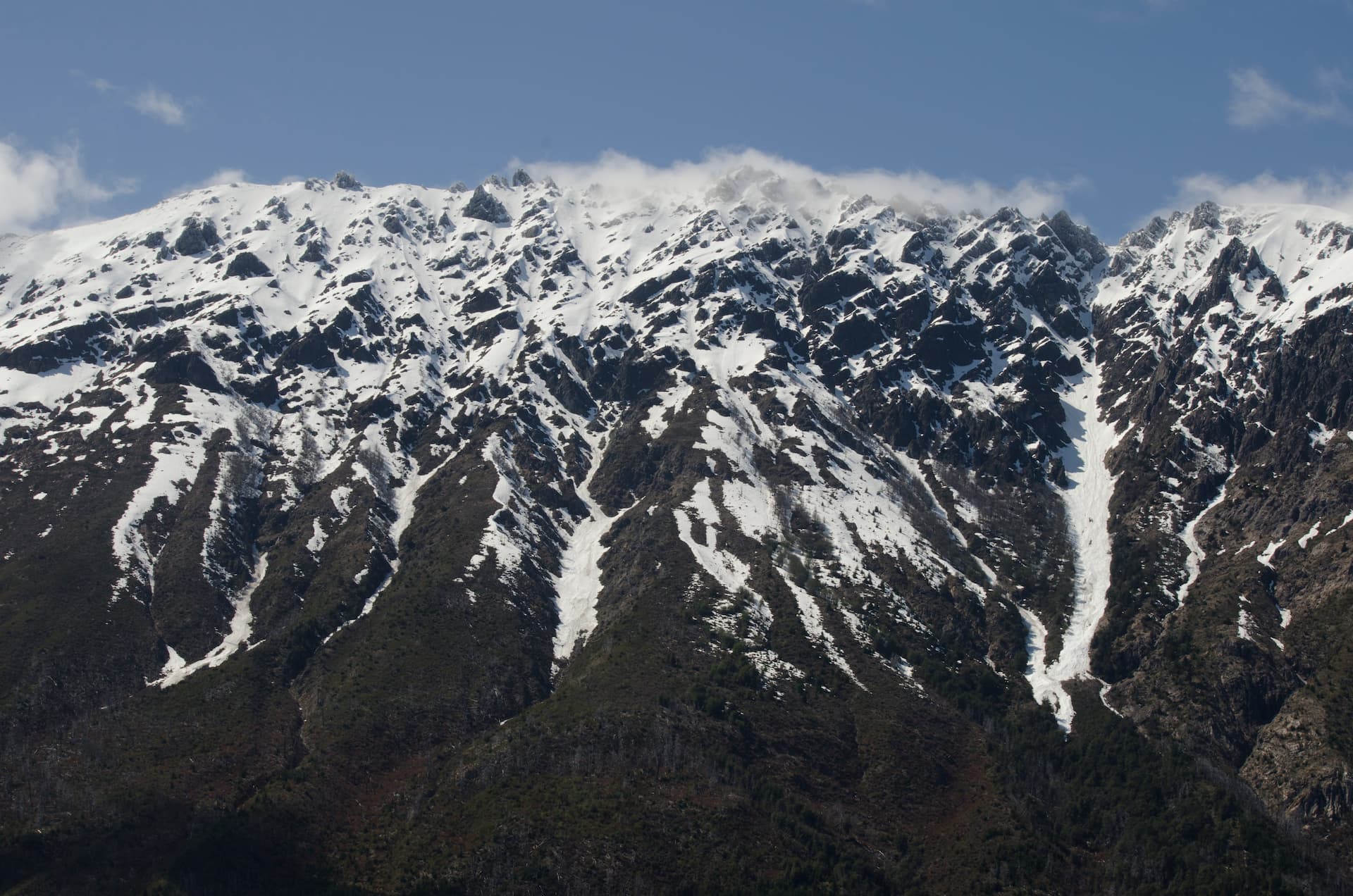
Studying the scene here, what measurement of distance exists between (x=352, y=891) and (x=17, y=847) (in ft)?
200

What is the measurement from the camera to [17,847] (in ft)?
656

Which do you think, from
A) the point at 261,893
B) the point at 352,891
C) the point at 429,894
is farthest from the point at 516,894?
the point at 261,893

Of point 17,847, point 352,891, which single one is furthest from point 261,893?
point 17,847

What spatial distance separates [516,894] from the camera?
7835 inches

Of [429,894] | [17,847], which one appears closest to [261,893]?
[429,894]

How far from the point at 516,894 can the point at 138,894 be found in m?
64.7

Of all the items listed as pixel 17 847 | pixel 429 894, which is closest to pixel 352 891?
pixel 429 894

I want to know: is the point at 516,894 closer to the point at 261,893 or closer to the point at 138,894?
the point at 261,893

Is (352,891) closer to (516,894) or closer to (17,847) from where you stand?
(516,894)

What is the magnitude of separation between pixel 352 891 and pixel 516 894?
2935 cm

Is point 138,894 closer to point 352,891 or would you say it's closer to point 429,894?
point 352,891

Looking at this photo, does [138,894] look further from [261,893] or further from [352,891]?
[352,891]

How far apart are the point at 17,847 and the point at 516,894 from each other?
90.1 meters

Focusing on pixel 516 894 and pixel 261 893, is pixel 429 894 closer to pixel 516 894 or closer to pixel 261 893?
pixel 516 894
